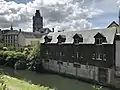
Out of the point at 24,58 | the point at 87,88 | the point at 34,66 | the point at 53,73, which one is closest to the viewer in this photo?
the point at 87,88

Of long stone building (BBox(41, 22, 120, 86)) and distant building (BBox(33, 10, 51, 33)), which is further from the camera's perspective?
distant building (BBox(33, 10, 51, 33))

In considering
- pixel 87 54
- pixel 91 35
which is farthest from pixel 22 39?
pixel 87 54

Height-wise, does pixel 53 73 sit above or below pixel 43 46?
below

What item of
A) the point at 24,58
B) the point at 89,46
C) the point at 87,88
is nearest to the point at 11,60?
the point at 24,58

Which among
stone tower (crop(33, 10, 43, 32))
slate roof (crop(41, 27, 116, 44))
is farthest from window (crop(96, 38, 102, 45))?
stone tower (crop(33, 10, 43, 32))

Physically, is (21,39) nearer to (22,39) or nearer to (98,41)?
(22,39)

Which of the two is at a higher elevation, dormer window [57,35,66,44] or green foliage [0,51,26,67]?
dormer window [57,35,66,44]

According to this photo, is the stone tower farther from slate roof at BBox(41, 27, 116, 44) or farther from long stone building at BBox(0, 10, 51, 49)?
slate roof at BBox(41, 27, 116, 44)

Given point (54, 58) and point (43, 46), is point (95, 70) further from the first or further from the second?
point (43, 46)

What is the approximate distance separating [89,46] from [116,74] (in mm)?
6814

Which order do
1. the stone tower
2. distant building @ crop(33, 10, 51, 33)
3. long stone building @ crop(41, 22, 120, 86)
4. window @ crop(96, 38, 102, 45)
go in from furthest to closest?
the stone tower, distant building @ crop(33, 10, 51, 33), window @ crop(96, 38, 102, 45), long stone building @ crop(41, 22, 120, 86)

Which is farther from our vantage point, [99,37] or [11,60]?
[11,60]

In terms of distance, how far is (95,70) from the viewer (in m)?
34.5

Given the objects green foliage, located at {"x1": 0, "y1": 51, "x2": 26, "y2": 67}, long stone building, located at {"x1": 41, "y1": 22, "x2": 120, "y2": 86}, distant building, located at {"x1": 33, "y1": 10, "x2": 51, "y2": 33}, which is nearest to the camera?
long stone building, located at {"x1": 41, "y1": 22, "x2": 120, "y2": 86}
